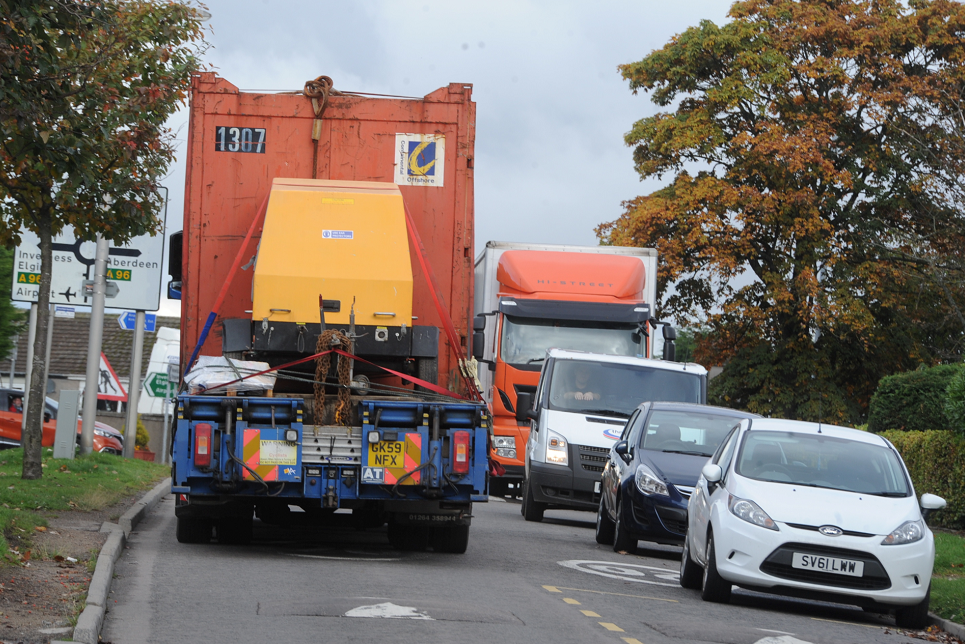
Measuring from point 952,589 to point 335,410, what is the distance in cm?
573

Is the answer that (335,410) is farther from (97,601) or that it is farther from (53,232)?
(53,232)

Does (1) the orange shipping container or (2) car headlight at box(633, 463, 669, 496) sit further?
(2) car headlight at box(633, 463, 669, 496)

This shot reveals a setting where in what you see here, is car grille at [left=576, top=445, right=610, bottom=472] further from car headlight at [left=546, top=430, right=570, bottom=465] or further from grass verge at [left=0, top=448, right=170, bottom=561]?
grass verge at [left=0, top=448, right=170, bottom=561]

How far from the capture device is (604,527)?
52.4ft

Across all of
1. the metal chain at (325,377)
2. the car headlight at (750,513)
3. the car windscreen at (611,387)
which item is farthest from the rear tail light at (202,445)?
the car windscreen at (611,387)

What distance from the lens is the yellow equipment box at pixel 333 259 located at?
1218 cm

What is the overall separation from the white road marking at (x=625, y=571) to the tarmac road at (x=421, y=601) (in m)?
0.02

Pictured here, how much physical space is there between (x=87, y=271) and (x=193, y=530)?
9711 millimetres

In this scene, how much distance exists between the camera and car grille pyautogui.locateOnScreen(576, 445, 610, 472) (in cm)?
1812

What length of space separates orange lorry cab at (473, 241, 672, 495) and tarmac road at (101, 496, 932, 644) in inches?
246

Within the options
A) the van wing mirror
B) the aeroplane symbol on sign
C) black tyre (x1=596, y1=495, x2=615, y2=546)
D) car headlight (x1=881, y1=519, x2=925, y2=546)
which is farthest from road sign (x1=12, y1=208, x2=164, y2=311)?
car headlight (x1=881, y1=519, x2=925, y2=546)

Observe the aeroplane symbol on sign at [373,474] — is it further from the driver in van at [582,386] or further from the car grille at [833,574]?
the driver in van at [582,386]

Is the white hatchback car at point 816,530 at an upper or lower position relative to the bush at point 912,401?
lower

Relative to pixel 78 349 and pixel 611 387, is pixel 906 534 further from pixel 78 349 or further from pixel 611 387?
pixel 78 349
